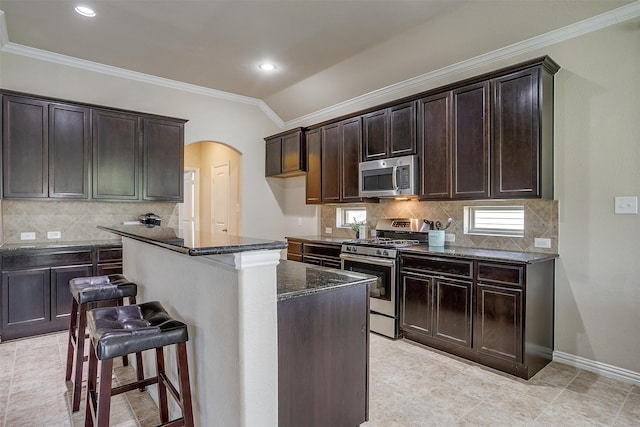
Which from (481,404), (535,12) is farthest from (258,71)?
(481,404)

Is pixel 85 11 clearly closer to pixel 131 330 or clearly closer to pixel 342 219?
pixel 131 330

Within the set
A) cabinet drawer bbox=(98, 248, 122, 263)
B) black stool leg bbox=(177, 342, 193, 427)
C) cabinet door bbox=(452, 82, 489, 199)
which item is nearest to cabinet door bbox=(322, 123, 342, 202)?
cabinet door bbox=(452, 82, 489, 199)

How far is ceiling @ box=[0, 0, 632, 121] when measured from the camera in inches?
122

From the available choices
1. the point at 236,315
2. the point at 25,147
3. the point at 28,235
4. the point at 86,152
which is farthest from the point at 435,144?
the point at 28,235

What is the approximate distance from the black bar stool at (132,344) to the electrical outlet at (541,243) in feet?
9.91

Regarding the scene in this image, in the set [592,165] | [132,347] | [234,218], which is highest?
[592,165]

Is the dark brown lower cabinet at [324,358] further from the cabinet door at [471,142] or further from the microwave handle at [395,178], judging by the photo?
the microwave handle at [395,178]

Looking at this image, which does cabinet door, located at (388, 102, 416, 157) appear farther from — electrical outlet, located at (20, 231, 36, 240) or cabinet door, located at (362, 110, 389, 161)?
electrical outlet, located at (20, 231, 36, 240)

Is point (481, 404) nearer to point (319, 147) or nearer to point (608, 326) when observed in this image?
point (608, 326)

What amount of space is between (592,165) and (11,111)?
5.47 m

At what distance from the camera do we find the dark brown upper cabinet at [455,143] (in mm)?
3266

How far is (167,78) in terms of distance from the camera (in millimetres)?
4824

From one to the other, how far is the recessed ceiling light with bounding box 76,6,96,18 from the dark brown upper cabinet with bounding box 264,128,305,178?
2.80m

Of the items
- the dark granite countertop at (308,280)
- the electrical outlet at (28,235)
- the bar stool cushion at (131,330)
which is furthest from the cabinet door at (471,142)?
the electrical outlet at (28,235)
